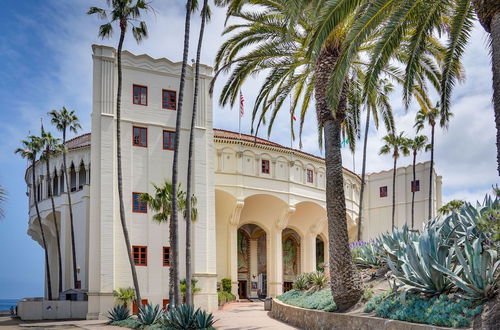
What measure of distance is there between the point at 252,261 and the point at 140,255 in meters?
15.6

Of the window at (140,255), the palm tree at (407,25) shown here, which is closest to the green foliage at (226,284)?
the window at (140,255)

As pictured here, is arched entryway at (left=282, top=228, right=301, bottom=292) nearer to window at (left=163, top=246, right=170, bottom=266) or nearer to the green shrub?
window at (left=163, top=246, right=170, bottom=266)

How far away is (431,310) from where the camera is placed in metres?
11.7

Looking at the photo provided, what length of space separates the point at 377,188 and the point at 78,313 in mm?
32128

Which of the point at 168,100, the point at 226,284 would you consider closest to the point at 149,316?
the point at 168,100

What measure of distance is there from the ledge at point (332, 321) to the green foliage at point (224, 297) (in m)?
13.2

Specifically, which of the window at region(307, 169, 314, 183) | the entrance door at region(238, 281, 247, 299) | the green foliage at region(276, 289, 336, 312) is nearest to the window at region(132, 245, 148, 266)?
the green foliage at region(276, 289, 336, 312)

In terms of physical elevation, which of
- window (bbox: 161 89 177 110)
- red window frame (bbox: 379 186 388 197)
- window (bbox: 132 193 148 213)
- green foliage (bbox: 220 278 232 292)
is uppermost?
window (bbox: 161 89 177 110)

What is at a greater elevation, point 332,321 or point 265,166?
point 265,166

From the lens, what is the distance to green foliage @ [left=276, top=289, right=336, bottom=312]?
17062 mm

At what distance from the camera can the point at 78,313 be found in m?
29.5

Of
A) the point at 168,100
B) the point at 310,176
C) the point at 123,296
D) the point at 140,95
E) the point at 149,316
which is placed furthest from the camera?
the point at 310,176

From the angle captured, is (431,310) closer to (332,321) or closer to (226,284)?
(332,321)

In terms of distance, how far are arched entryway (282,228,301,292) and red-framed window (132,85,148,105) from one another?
20.2 m
